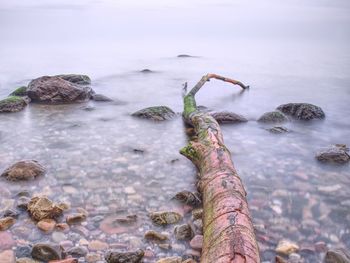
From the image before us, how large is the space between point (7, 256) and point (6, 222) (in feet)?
2.79

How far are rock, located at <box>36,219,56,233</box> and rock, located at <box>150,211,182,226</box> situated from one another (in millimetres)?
1543

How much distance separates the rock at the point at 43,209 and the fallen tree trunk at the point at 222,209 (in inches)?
94.2

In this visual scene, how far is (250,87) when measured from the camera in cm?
2161

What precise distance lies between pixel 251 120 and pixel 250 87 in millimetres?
8872

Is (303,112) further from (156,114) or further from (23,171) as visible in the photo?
(23,171)

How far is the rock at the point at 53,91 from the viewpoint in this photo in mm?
14637

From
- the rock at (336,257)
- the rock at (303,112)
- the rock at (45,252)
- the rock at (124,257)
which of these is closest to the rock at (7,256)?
the rock at (45,252)

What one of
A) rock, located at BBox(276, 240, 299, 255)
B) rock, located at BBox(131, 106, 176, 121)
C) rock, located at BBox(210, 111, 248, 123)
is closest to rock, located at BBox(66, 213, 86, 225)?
rock, located at BBox(276, 240, 299, 255)

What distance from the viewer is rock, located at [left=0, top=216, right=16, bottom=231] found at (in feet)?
18.7

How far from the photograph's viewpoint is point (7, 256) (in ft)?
16.6

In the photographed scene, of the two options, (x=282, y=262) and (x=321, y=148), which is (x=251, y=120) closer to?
(x=321, y=148)

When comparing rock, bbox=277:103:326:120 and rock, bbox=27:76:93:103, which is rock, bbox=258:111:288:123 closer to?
rock, bbox=277:103:326:120

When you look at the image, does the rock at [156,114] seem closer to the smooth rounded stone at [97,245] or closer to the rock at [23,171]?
the rock at [23,171]

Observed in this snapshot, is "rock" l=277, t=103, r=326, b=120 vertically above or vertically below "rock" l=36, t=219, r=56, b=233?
below
